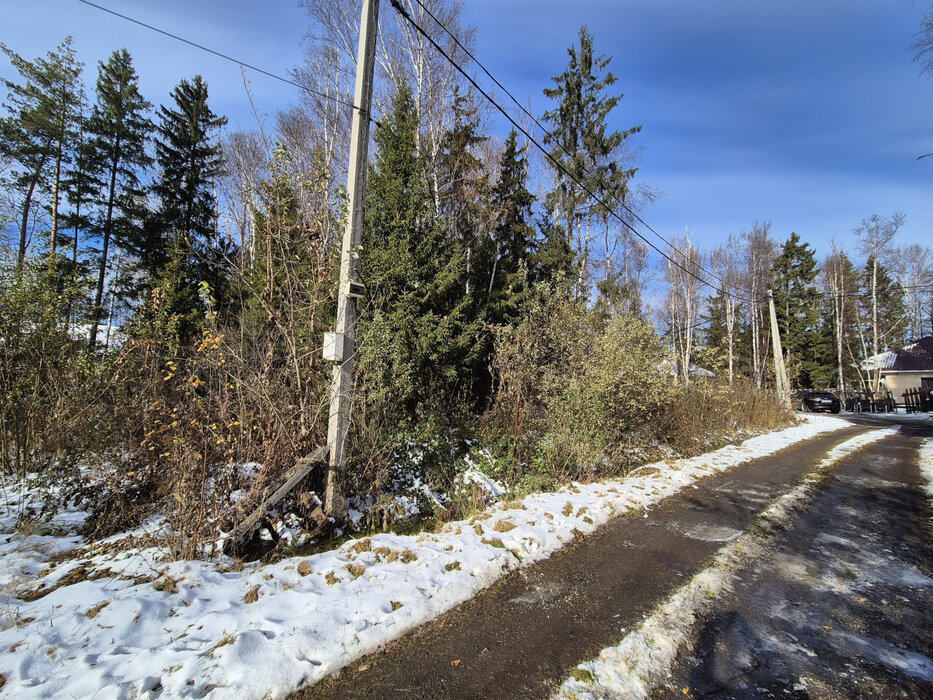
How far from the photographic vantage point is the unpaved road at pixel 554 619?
7.27ft

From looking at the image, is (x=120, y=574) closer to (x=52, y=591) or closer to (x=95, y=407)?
(x=52, y=591)

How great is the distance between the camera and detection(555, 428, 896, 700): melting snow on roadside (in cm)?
219

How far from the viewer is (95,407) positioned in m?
5.04

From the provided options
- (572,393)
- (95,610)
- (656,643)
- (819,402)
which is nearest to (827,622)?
(656,643)

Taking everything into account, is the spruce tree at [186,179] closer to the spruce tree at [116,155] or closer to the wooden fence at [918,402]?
the spruce tree at [116,155]

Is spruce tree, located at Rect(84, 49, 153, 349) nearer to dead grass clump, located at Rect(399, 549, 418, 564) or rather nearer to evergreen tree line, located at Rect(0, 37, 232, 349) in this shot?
evergreen tree line, located at Rect(0, 37, 232, 349)

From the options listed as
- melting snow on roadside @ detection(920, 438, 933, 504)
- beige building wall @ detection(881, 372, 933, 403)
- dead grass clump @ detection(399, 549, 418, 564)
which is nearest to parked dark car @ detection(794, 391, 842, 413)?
beige building wall @ detection(881, 372, 933, 403)

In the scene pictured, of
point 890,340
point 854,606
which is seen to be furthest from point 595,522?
point 890,340

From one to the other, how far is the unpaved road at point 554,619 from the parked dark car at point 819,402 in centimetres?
2697

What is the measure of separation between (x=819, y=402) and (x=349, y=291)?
32175 millimetres

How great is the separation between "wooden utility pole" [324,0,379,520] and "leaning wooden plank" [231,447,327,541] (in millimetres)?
235

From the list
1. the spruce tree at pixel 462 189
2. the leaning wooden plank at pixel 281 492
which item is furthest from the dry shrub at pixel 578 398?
the spruce tree at pixel 462 189

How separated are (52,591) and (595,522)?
4.89 meters

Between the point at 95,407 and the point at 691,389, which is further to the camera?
the point at 691,389
